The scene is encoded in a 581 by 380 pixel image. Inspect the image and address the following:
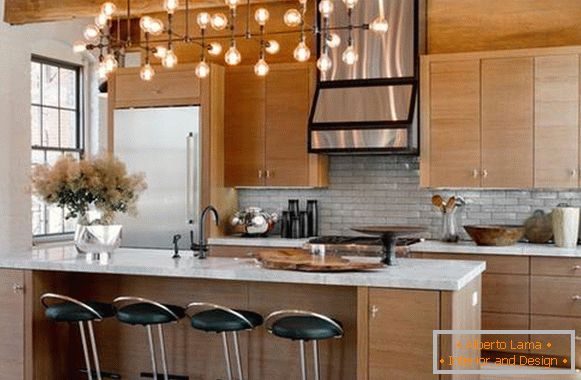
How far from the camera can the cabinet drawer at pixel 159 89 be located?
6457 millimetres

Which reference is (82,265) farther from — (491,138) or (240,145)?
(491,138)

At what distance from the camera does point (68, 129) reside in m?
8.09

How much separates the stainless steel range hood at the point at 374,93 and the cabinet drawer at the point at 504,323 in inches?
58.3

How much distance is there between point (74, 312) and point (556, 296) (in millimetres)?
3472

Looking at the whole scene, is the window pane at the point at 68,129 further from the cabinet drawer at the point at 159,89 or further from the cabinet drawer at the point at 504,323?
the cabinet drawer at the point at 504,323

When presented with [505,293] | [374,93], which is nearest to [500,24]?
[374,93]

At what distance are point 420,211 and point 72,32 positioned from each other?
4261mm

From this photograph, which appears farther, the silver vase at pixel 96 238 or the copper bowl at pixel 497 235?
the copper bowl at pixel 497 235

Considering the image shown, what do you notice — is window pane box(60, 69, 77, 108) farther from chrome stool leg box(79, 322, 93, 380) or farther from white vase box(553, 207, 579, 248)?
white vase box(553, 207, 579, 248)

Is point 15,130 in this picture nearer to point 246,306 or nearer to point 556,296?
point 246,306

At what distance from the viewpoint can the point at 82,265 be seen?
166 inches

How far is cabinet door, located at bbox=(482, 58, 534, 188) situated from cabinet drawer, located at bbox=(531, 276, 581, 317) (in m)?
0.80

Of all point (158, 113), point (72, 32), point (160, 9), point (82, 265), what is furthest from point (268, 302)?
point (72, 32)

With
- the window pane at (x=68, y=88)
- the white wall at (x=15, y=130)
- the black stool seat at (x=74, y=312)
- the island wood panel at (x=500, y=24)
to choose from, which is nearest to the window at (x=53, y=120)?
the window pane at (x=68, y=88)
